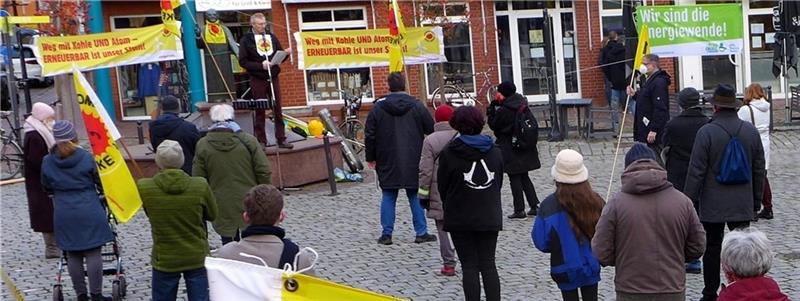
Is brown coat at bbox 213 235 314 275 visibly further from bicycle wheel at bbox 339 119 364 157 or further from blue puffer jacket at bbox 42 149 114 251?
bicycle wheel at bbox 339 119 364 157

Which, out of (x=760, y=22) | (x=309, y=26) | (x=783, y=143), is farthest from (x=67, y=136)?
(x=760, y=22)

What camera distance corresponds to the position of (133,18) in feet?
79.6

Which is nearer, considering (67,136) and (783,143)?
(67,136)

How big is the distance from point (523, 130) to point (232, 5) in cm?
1299

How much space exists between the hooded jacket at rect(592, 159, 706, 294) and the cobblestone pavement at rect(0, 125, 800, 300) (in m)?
2.35

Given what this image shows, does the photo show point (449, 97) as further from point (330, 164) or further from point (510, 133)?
point (510, 133)

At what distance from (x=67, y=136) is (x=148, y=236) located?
3844mm

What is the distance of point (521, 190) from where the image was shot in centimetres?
1173

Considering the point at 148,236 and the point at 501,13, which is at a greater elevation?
the point at 501,13

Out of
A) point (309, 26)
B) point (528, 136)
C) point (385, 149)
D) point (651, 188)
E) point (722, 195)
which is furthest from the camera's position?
point (309, 26)

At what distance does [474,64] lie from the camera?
2388 centimetres

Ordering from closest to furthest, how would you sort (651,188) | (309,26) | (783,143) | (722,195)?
(651,188) → (722,195) → (783,143) → (309,26)

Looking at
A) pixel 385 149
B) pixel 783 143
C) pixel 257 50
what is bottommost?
pixel 783 143

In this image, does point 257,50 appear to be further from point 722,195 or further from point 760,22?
point 760,22
